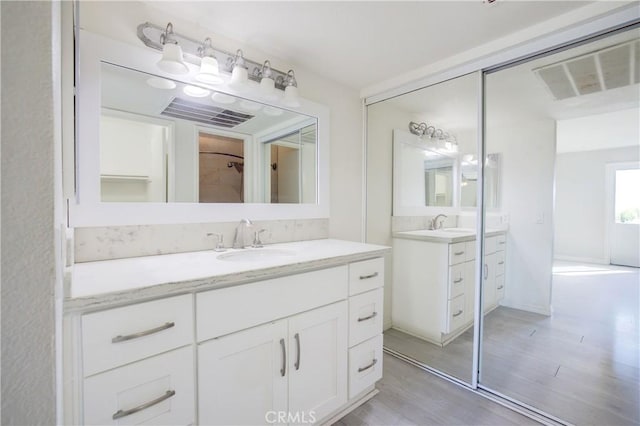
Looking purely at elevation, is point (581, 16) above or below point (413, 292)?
above

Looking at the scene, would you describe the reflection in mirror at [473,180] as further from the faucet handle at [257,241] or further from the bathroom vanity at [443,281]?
the faucet handle at [257,241]

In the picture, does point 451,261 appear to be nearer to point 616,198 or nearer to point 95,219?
point 616,198

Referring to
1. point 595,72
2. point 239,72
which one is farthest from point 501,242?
point 239,72

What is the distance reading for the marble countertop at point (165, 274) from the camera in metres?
0.80

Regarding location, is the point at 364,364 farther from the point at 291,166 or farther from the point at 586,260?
the point at 586,260

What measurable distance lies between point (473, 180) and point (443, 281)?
0.82 meters

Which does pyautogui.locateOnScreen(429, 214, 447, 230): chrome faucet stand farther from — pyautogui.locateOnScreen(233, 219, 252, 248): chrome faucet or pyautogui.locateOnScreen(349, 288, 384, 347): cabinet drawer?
pyautogui.locateOnScreen(233, 219, 252, 248): chrome faucet

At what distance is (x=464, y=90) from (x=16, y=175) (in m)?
2.34

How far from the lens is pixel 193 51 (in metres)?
1.42

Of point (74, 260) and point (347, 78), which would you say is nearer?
point (74, 260)

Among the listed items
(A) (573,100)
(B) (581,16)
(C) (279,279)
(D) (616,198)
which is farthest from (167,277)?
(D) (616,198)

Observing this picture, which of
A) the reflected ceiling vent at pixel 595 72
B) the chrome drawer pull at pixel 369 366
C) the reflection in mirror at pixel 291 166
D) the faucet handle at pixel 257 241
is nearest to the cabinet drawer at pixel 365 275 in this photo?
the chrome drawer pull at pixel 369 366

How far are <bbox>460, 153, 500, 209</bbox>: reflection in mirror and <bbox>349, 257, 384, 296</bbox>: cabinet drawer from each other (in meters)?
0.97

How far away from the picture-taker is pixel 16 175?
32cm
